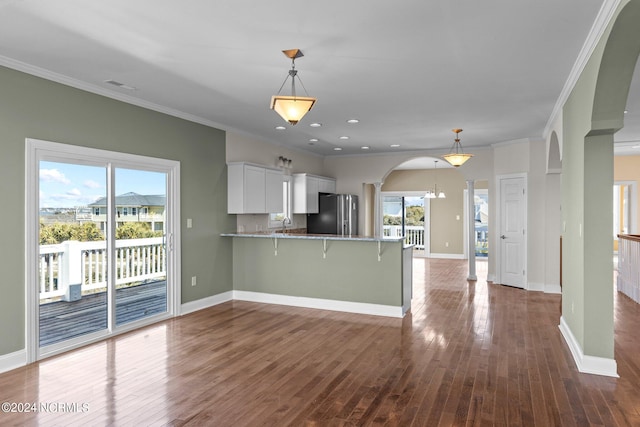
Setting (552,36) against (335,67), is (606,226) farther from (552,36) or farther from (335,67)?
(335,67)

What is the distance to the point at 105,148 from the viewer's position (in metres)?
4.50

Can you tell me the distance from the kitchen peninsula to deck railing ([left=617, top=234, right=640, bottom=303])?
3530 mm

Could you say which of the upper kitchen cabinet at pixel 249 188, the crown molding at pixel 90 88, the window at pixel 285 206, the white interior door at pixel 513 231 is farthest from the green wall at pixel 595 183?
the window at pixel 285 206

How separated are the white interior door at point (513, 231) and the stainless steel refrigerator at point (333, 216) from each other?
2.90 m

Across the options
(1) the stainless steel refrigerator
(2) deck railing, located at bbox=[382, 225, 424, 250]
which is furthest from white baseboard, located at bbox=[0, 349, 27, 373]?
(2) deck railing, located at bbox=[382, 225, 424, 250]

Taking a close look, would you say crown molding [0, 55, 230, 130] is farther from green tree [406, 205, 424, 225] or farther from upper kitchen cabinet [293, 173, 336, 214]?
green tree [406, 205, 424, 225]

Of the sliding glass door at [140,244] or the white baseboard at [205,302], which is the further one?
the white baseboard at [205,302]

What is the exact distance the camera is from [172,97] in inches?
186

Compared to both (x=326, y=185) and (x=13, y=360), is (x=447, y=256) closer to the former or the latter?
(x=326, y=185)

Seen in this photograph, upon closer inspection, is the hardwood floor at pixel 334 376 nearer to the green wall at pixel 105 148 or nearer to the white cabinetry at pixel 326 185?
the green wall at pixel 105 148

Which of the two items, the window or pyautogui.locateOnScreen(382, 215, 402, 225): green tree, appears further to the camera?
pyautogui.locateOnScreen(382, 215, 402, 225): green tree

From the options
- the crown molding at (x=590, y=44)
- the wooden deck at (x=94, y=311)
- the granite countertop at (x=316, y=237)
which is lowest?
the wooden deck at (x=94, y=311)

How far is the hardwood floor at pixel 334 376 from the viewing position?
2.81m

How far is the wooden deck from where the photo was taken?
4.04 meters
